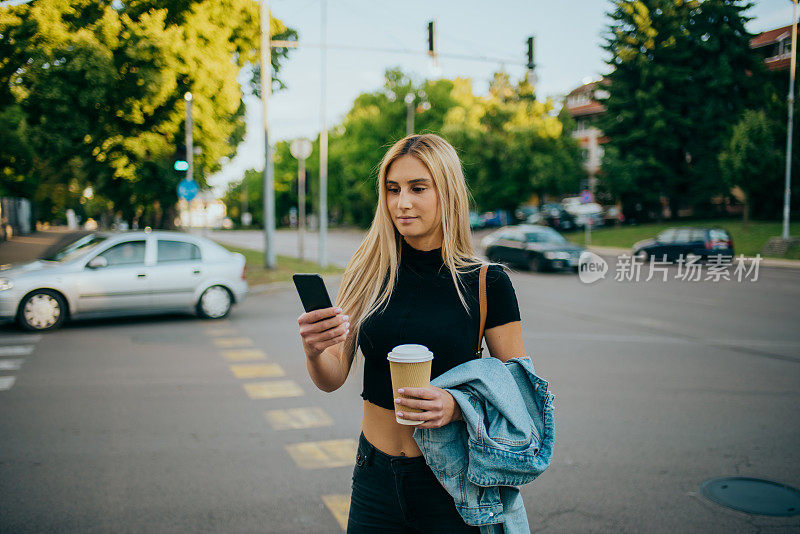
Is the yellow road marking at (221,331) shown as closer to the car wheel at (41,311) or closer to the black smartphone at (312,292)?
the car wheel at (41,311)

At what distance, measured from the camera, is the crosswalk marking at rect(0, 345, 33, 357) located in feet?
26.0

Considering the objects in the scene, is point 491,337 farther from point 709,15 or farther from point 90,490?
point 709,15

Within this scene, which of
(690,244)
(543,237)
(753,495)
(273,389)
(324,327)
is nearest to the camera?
(324,327)

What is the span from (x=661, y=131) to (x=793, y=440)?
37.0m

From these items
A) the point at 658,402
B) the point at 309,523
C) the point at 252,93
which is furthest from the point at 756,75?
the point at 309,523

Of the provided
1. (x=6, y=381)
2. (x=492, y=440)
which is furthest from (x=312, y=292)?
(x=6, y=381)

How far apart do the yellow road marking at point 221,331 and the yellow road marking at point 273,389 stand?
3137 millimetres

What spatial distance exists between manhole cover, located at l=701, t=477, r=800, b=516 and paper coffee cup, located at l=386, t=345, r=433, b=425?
3.07m

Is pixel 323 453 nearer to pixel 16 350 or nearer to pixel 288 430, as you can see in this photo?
pixel 288 430

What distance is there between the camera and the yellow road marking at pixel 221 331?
9555 mm

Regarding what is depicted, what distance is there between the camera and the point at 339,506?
3.80m

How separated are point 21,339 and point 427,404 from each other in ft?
29.8

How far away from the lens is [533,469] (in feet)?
5.92

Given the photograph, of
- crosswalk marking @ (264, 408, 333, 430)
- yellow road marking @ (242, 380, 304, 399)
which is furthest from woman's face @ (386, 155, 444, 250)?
yellow road marking @ (242, 380, 304, 399)
